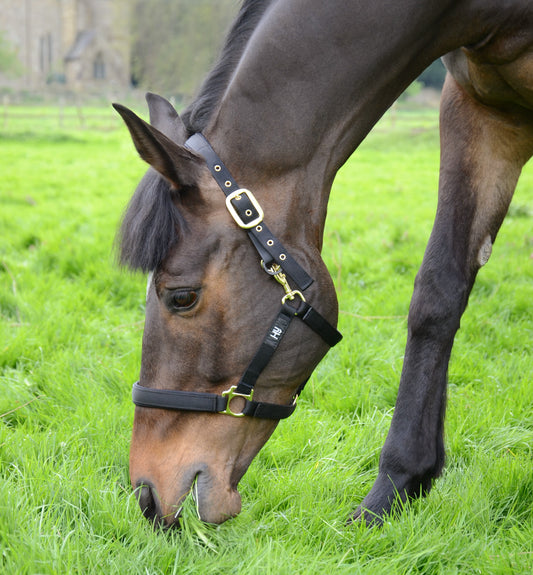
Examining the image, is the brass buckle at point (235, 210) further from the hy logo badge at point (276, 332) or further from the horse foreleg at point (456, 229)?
the horse foreleg at point (456, 229)

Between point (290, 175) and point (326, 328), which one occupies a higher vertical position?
point (290, 175)

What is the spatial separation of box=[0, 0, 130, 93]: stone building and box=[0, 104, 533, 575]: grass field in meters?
44.0

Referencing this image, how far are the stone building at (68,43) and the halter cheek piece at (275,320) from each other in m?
46.3

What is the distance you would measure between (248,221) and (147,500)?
2.86ft

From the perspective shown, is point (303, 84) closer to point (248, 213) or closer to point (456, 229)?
point (248, 213)

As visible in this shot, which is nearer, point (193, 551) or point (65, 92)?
point (193, 551)

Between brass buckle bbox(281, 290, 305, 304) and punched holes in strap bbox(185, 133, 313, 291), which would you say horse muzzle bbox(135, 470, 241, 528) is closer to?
brass buckle bbox(281, 290, 305, 304)

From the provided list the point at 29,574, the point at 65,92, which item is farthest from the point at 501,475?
the point at 65,92

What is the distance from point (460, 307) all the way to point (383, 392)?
0.78 metres

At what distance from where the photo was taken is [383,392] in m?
3.12

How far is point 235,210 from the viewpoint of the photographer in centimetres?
185

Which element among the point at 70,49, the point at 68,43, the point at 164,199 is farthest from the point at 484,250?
the point at 68,43

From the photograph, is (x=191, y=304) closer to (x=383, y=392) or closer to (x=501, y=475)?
(x=501, y=475)

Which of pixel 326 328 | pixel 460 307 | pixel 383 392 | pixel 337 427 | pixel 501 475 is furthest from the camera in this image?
pixel 383 392
